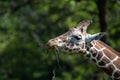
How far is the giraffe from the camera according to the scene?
10.2 m

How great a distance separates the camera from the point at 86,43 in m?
10.3

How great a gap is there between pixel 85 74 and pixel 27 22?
5069 mm

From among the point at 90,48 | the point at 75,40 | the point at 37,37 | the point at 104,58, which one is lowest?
the point at 37,37

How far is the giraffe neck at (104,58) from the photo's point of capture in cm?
1036

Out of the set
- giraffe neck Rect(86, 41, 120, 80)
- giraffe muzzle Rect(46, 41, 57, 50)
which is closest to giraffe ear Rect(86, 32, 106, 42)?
giraffe neck Rect(86, 41, 120, 80)

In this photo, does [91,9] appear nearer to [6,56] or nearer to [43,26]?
[43,26]

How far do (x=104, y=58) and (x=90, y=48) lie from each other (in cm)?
30

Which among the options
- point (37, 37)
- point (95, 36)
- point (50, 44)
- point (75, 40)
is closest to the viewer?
point (50, 44)

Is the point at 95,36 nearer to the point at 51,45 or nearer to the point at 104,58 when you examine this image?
the point at 104,58

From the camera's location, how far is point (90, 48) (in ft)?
33.9

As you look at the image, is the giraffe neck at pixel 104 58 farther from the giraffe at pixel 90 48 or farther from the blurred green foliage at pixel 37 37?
the blurred green foliage at pixel 37 37

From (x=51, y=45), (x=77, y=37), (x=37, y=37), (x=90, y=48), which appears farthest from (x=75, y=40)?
(x=37, y=37)

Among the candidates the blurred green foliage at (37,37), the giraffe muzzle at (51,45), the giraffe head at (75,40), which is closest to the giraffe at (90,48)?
the giraffe head at (75,40)

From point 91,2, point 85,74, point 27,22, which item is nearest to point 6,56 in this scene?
point 27,22
